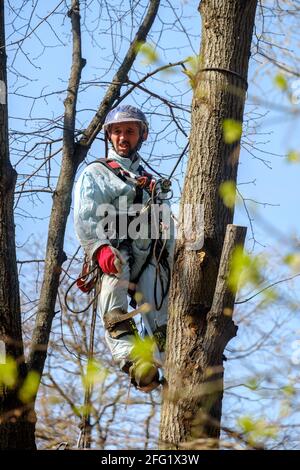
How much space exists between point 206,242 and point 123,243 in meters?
1.38

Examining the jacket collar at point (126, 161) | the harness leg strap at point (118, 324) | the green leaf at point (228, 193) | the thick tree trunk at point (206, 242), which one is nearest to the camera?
the thick tree trunk at point (206, 242)

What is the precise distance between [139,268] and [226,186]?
143 centimetres

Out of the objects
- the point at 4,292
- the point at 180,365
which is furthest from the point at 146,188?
the point at 180,365

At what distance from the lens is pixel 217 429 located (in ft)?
14.6

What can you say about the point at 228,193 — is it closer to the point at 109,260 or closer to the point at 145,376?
the point at 145,376

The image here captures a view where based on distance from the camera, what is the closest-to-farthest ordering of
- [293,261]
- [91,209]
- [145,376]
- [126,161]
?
1. [293,261]
2. [145,376]
3. [91,209]
4. [126,161]

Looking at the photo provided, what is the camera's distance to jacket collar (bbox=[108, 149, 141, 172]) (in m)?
6.36

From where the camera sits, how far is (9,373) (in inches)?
204

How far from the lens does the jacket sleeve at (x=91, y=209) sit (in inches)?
233

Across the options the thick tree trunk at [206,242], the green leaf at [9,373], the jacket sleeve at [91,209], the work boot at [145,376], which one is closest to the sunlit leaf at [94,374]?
the thick tree trunk at [206,242]

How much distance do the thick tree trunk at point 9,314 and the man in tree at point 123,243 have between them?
56 cm

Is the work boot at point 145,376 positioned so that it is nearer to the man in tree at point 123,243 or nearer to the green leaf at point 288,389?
the man in tree at point 123,243

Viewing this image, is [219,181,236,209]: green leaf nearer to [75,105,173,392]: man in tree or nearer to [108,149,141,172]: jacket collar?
[75,105,173,392]: man in tree

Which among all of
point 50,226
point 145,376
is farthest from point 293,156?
point 50,226
